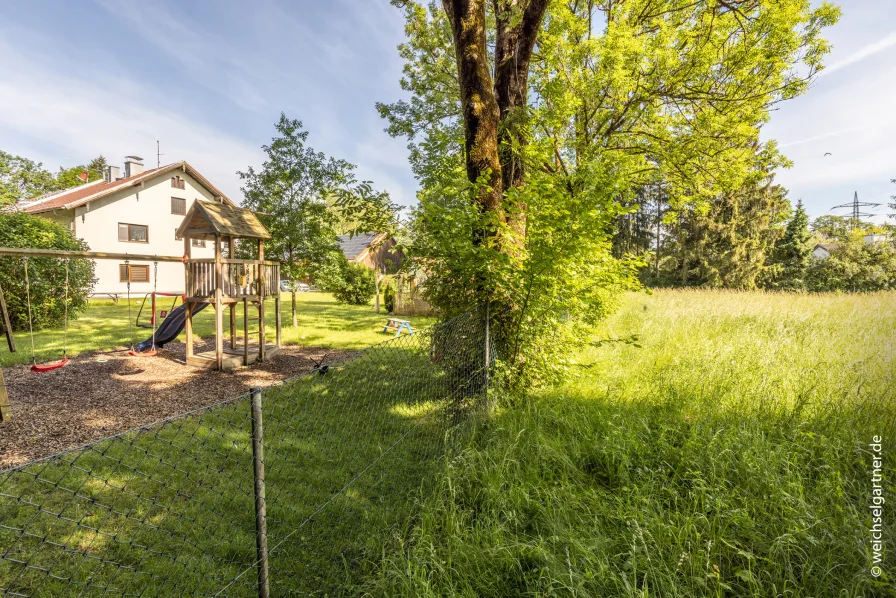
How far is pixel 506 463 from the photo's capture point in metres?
3.18

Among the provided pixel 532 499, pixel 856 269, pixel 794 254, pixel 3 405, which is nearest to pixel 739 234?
pixel 794 254

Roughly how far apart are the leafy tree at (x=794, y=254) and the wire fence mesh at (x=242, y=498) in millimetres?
30652

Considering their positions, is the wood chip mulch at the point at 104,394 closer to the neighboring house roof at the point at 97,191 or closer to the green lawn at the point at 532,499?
the green lawn at the point at 532,499

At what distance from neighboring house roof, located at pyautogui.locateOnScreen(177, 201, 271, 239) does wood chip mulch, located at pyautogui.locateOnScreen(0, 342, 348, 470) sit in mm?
3031

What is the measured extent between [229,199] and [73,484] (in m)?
26.6

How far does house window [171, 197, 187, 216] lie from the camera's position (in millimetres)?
24172

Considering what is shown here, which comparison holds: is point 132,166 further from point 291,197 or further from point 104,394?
point 104,394

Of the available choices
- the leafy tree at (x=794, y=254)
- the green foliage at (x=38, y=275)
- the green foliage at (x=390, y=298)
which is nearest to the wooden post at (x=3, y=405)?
the green foliage at (x=38, y=275)

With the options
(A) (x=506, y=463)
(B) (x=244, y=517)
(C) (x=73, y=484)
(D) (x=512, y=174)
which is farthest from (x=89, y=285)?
(A) (x=506, y=463)

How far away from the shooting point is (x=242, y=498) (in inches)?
143

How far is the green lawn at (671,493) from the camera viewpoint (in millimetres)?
2068

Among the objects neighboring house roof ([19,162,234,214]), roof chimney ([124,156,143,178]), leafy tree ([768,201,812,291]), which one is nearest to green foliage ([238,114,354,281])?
neighboring house roof ([19,162,234,214])

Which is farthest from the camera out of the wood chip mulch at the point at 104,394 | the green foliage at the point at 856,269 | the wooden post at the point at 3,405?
the green foliage at the point at 856,269

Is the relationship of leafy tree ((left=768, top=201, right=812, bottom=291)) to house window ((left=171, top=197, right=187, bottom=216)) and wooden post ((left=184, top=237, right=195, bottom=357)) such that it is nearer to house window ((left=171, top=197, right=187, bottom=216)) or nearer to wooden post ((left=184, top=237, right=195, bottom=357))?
wooden post ((left=184, top=237, right=195, bottom=357))
